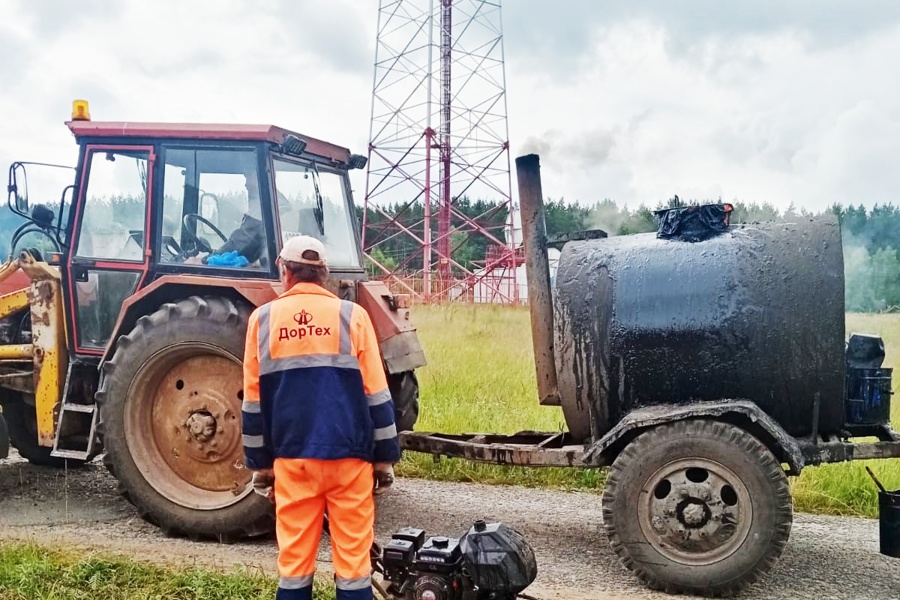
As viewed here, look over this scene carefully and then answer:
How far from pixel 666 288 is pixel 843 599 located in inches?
75.4

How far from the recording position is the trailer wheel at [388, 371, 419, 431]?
19.3 ft

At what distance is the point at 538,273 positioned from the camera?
17.3ft

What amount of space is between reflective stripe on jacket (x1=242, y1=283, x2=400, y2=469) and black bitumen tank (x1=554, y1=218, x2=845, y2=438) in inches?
68.4

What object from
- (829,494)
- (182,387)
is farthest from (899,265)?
(182,387)

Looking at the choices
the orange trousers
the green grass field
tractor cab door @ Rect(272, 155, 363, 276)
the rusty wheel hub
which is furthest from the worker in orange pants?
the green grass field

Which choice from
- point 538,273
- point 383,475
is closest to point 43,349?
point 383,475

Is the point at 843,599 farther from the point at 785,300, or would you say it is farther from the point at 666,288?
the point at 666,288

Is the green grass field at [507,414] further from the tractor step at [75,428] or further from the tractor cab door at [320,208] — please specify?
the tractor step at [75,428]

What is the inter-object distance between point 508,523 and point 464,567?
2.09 m

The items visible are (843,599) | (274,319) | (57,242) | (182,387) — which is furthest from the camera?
(57,242)

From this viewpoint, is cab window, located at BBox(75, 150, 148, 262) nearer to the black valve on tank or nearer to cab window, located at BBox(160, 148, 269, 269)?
cab window, located at BBox(160, 148, 269, 269)

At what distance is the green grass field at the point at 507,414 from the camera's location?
6090mm

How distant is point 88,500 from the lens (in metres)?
6.07

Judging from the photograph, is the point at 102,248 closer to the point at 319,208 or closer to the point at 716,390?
the point at 319,208
